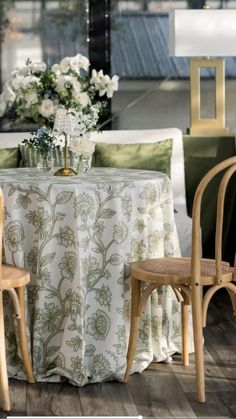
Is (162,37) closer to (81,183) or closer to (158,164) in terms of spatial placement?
(158,164)

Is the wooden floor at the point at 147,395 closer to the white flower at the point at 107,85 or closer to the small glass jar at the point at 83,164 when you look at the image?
the small glass jar at the point at 83,164

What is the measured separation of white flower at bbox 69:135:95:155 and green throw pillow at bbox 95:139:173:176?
4.06 feet

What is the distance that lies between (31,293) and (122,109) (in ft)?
7.76

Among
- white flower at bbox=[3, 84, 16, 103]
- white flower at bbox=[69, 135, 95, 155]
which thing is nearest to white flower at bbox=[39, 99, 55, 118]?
white flower at bbox=[3, 84, 16, 103]

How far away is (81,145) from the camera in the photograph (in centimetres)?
434

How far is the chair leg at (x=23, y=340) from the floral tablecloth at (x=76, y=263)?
61mm

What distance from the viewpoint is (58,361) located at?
13.5 feet

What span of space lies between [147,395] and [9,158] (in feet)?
6.57

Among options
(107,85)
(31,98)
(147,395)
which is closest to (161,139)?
(107,85)

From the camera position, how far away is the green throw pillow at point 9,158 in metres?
5.51

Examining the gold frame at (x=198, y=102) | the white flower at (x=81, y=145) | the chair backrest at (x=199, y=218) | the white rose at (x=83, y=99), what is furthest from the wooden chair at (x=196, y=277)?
the gold frame at (x=198, y=102)

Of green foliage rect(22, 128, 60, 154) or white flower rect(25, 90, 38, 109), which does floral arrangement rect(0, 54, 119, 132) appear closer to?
white flower rect(25, 90, 38, 109)

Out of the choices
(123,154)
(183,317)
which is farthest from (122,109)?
(183,317)

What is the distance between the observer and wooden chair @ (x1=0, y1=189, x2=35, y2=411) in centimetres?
377
